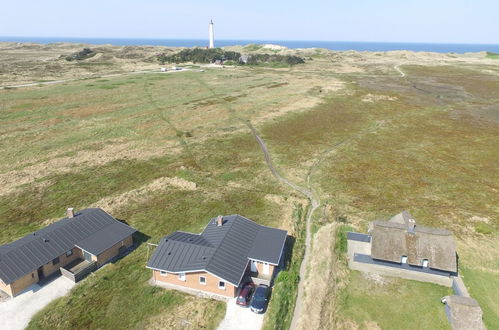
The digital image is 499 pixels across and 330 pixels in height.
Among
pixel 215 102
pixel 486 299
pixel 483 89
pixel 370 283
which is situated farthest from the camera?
pixel 483 89

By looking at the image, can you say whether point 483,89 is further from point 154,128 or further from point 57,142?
point 57,142

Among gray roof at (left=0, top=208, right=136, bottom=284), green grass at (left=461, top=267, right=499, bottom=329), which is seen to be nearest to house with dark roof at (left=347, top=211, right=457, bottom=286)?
green grass at (left=461, top=267, right=499, bottom=329)

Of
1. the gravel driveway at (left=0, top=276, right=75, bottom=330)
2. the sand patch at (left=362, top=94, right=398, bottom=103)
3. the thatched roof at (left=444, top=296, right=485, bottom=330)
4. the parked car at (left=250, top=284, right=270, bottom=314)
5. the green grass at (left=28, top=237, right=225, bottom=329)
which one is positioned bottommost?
the green grass at (left=28, top=237, right=225, bottom=329)

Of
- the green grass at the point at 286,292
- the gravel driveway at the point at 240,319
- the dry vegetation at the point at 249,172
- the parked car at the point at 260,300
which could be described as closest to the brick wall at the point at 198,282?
the dry vegetation at the point at 249,172

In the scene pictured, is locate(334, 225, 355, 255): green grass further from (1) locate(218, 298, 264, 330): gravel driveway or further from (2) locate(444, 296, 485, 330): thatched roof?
(1) locate(218, 298, 264, 330): gravel driveway

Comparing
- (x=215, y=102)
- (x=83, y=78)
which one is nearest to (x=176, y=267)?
(x=215, y=102)
